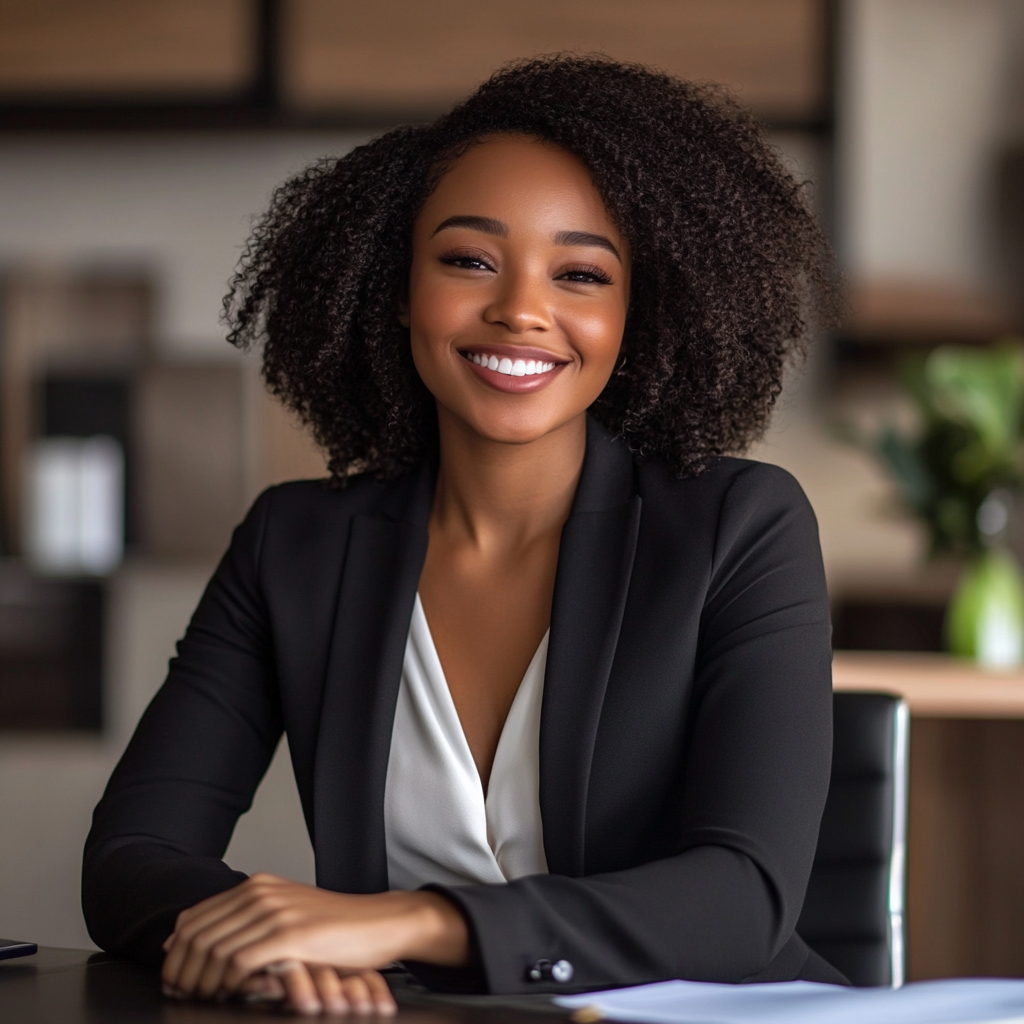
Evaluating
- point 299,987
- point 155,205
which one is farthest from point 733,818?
point 155,205

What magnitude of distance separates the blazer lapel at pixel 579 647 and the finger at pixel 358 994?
38 cm

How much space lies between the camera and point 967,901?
262cm

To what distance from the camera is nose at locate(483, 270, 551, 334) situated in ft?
4.25

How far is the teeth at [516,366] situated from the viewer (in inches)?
52.1

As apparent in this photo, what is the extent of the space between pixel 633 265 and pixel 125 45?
8.63ft

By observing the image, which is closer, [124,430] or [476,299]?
[476,299]

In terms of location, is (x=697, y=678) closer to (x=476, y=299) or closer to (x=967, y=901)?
(x=476, y=299)

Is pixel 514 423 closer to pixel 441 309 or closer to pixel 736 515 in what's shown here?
pixel 441 309

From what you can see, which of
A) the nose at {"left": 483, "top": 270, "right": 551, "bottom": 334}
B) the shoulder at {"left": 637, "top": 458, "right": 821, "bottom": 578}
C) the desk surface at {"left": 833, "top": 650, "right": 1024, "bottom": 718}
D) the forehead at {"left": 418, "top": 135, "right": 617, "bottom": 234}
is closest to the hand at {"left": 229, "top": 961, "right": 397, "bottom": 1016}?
the shoulder at {"left": 637, "top": 458, "right": 821, "bottom": 578}

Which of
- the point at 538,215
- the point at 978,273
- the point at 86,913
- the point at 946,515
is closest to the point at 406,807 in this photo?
the point at 86,913

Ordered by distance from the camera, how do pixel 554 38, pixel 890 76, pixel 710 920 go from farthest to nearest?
pixel 890 76, pixel 554 38, pixel 710 920

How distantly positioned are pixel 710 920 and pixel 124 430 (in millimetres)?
3071

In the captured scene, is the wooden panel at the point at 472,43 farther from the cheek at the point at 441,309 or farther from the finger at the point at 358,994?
the finger at the point at 358,994

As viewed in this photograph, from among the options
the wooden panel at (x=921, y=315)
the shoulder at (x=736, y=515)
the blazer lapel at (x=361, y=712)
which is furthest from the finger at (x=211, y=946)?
the wooden panel at (x=921, y=315)
